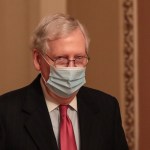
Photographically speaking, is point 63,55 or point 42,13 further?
point 42,13

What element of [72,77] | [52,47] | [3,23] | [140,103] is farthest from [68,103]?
[3,23]

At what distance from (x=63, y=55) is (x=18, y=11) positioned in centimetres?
111

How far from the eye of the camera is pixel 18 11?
9.29 feet

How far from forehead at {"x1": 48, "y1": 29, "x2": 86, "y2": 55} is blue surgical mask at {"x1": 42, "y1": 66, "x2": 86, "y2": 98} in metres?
0.07

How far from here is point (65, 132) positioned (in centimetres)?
184

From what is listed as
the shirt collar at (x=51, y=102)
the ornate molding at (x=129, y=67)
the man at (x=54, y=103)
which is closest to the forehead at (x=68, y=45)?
the man at (x=54, y=103)

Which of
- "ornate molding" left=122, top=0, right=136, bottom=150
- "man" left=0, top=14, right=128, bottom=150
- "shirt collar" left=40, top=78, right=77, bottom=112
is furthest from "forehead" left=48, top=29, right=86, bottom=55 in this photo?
"ornate molding" left=122, top=0, right=136, bottom=150

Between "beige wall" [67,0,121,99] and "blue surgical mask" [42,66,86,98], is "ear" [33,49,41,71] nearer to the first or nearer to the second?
"blue surgical mask" [42,66,86,98]

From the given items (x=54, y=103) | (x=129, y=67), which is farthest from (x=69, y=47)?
(x=129, y=67)

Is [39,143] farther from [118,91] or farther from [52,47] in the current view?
[118,91]

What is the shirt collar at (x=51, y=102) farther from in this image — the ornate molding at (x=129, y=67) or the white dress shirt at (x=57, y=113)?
the ornate molding at (x=129, y=67)

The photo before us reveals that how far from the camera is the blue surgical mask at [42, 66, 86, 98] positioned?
184 cm

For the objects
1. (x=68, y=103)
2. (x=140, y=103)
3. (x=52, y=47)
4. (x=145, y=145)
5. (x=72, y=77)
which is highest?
(x=52, y=47)

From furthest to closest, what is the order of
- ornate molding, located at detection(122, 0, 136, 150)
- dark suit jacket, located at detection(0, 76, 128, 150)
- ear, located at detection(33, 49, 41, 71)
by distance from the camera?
ornate molding, located at detection(122, 0, 136, 150) < ear, located at detection(33, 49, 41, 71) < dark suit jacket, located at detection(0, 76, 128, 150)
